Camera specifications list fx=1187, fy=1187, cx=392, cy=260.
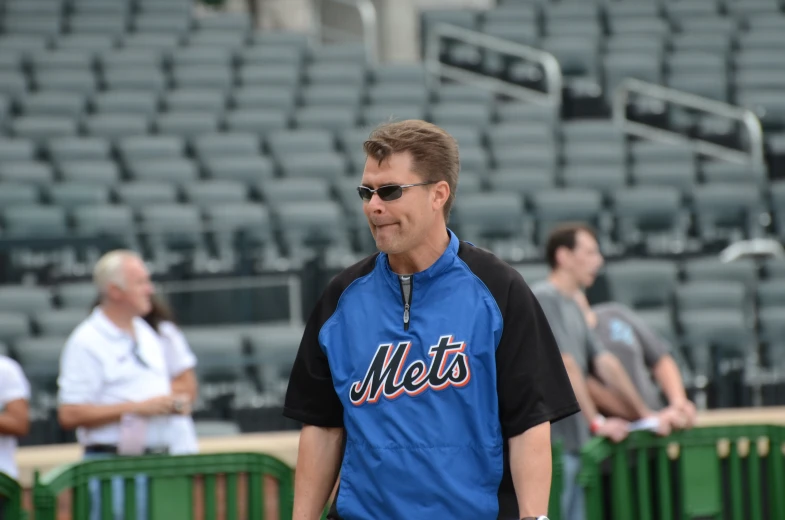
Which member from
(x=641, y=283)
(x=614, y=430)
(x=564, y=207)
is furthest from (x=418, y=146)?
(x=564, y=207)

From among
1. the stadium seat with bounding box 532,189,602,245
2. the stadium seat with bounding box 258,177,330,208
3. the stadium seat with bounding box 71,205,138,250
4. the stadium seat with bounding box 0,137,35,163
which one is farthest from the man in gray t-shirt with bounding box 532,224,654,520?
the stadium seat with bounding box 0,137,35,163

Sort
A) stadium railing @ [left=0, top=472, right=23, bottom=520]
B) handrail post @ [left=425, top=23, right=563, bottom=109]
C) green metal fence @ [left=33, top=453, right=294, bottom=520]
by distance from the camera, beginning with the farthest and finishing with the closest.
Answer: handrail post @ [left=425, top=23, right=563, bottom=109], green metal fence @ [left=33, top=453, right=294, bottom=520], stadium railing @ [left=0, top=472, right=23, bottom=520]

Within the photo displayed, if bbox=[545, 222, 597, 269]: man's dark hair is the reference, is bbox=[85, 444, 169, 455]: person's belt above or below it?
below

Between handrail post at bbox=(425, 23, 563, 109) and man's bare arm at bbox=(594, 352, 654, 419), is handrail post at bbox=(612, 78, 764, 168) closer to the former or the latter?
handrail post at bbox=(425, 23, 563, 109)

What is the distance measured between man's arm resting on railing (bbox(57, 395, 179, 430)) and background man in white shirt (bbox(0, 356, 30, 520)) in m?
0.24

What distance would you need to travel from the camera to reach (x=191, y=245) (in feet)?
31.0

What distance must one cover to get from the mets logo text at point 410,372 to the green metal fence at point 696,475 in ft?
6.55

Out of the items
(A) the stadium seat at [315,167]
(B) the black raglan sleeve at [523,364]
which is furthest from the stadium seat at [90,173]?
(B) the black raglan sleeve at [523,364]

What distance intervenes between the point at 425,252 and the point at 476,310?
19cm

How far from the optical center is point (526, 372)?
279cm

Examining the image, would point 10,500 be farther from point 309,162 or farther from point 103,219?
point 309,162

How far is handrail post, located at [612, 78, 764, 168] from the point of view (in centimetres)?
1236

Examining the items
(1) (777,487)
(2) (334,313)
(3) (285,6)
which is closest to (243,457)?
(2) (334,313)

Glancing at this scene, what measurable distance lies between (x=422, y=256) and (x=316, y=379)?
0.40m
